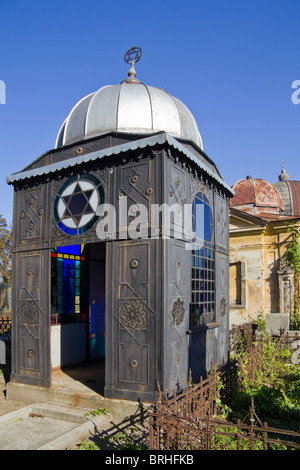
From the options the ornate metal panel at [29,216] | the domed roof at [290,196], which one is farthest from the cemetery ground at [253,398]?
the domed roof at [290,196]

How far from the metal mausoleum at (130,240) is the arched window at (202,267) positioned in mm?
25

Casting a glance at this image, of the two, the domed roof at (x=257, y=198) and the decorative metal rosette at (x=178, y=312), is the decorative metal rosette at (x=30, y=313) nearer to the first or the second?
the decorative metal rosette at (x=178, y=312)

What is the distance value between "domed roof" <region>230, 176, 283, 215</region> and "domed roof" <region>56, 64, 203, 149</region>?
14134 mm

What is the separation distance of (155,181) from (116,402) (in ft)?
13.3

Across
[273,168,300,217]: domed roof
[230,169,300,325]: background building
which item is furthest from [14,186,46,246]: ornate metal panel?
[273,168,300,217]: domed roof

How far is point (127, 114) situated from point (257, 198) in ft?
51.8

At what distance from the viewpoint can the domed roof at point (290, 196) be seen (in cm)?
2456

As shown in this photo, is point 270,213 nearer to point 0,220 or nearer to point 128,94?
point 128,94

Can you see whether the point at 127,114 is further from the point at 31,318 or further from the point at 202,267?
the point at 31,318

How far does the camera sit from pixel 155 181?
7293 mm

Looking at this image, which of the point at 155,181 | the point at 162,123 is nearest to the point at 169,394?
the point at 155,181

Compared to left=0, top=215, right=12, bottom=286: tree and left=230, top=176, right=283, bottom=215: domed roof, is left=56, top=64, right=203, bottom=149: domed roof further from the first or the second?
left=0, top=215, right=12, bottom=286: tree

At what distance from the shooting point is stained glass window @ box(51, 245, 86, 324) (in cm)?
1039

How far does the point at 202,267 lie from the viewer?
29.1 feet
